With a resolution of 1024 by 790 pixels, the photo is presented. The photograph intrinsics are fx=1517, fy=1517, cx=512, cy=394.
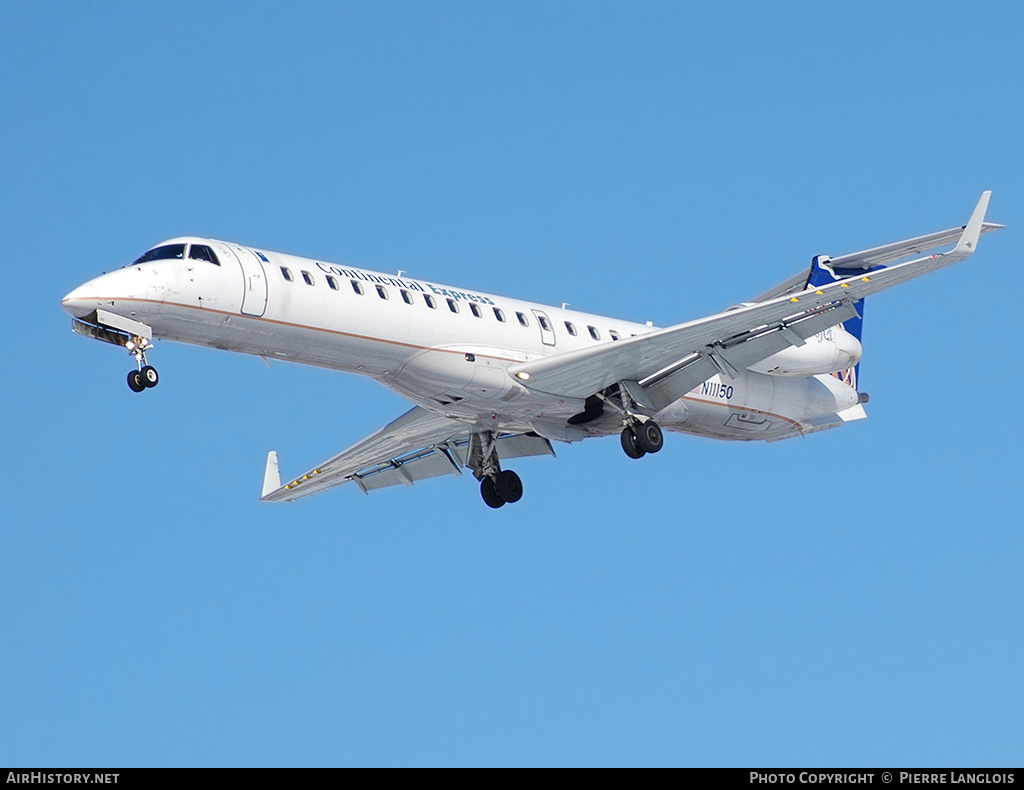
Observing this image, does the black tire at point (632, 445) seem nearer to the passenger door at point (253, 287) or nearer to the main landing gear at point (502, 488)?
the main landing gear at point (502, 488)

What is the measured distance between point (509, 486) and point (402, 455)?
95.9 inches

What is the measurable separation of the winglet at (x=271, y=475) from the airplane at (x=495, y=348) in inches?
1.8

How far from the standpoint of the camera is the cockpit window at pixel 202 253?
22.5 metres

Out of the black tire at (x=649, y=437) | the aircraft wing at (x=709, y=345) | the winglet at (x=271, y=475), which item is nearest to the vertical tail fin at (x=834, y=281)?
the aircraft wing at (x=709, y=345)

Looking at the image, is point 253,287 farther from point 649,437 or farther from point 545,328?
point 649,437

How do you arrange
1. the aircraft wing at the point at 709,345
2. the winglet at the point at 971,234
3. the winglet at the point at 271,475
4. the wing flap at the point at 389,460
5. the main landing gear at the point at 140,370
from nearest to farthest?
the main landing gear at the point at 140,370 → the winglet at the point at 971,234 → the aircraft wing at the point at 709,345 → the wing flap at the point at 389,460 → the winglet at the point at 271,475

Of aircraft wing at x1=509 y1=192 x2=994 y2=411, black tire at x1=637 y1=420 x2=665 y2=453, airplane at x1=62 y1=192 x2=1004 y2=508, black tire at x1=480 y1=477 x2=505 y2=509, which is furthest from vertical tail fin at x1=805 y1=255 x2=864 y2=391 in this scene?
black tire at x1=480 y1=477 x2=505 y2=509

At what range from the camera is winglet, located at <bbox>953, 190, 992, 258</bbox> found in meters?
23.0

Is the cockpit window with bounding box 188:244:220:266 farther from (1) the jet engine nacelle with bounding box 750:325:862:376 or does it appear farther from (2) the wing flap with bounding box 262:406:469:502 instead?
(1) the jet engine nacelle with bounding box 750:325:862:376

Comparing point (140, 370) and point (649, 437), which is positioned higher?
point (649, 437)

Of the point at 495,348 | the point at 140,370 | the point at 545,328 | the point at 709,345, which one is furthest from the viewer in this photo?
the point at 545,328

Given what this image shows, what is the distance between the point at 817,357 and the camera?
28062mm

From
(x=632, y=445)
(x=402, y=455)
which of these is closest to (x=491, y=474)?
(x=402, y=455)
